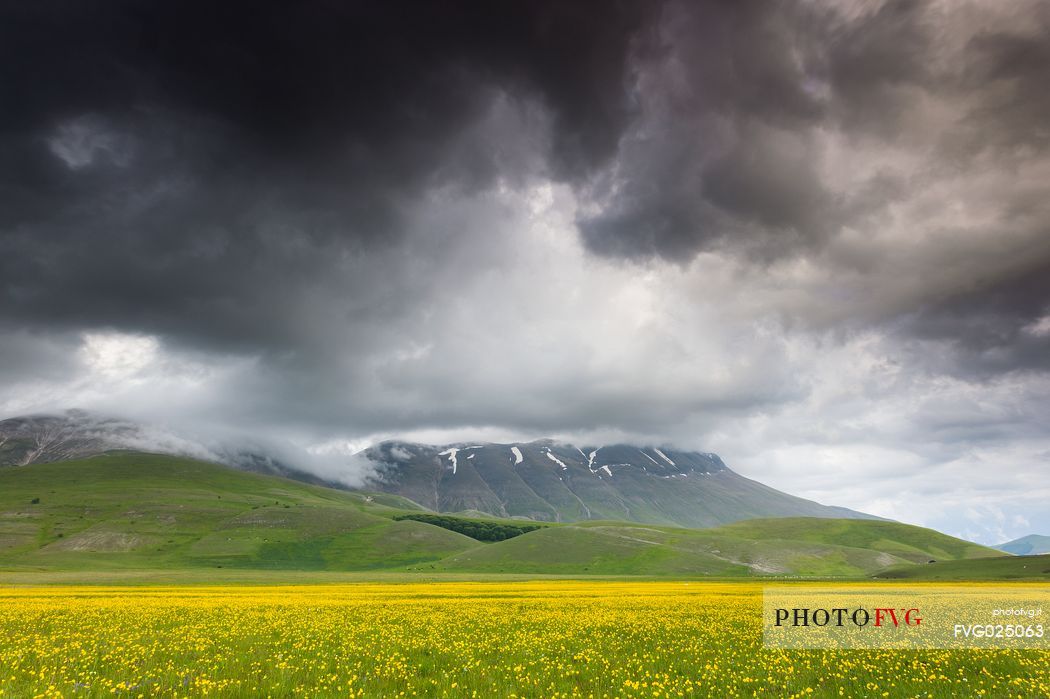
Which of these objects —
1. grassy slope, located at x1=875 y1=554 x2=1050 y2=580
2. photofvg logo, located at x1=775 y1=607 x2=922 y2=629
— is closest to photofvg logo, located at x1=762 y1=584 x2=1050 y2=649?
photofvg logo, located at x1=775 y1=607 x2=922 y2=629

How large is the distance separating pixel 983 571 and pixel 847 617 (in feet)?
446

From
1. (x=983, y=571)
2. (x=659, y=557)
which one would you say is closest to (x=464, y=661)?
(x=659, y=557)

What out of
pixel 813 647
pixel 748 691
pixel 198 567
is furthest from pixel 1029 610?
pixel 198 567

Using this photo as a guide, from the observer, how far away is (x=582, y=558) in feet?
528

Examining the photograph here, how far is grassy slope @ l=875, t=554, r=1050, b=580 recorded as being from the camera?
11294 centimetres

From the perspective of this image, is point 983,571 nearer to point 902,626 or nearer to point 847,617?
point 847,617

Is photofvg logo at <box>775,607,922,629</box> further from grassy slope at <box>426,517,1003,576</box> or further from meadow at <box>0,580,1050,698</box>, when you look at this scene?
grassy slope at <box>426,517,1003,576</box>

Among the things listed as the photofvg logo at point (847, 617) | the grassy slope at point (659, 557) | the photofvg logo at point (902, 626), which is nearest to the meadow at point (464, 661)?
the photofvg logo at point (902, 626)

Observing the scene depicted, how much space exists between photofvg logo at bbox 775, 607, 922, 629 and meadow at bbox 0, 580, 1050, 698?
259cm

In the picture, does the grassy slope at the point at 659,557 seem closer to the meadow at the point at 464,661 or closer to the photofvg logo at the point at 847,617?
the photofvg logo at the point at 847,617

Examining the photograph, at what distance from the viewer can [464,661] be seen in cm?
2048

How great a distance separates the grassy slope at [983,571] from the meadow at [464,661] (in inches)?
4734

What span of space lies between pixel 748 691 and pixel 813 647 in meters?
7.83

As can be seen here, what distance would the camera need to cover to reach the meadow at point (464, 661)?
53.8ft
